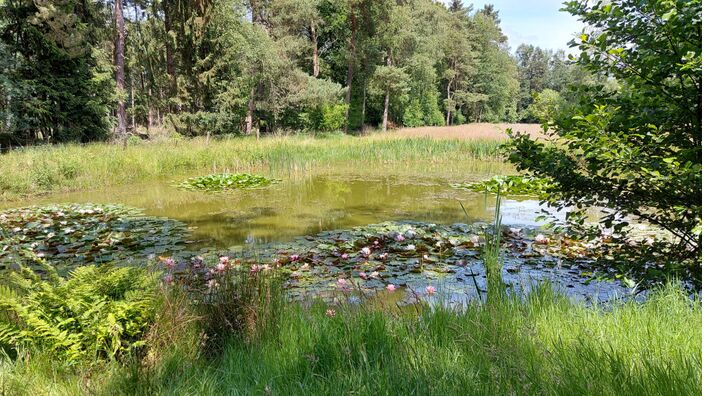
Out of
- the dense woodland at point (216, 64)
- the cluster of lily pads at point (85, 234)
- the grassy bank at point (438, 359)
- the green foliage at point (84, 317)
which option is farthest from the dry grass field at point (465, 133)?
the green foliage at point (84, 317)

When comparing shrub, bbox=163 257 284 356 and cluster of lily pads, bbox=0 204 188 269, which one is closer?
shrub, bbox=163 257 284 356

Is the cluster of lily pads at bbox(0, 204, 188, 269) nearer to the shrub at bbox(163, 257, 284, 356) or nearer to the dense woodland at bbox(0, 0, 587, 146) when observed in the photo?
the shrub at bbox(163, 257, 284, 356)

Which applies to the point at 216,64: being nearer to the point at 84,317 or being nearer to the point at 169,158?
the point at 169,158

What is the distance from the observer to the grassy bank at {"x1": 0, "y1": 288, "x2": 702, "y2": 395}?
1.45m

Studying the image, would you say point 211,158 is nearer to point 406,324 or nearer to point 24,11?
point 24,11

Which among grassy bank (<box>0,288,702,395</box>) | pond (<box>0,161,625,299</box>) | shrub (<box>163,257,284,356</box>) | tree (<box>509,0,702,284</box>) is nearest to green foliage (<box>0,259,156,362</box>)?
grassy bank (<box>0,288,702,395</box>)

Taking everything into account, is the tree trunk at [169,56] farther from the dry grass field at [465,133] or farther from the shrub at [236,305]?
the shrub at [236,305]

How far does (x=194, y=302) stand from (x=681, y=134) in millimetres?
3153

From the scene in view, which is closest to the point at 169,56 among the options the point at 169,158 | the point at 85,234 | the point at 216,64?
the point at 216,64

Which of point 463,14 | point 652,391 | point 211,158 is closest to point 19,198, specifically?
point 211,158

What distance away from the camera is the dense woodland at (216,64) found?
16.1 meters

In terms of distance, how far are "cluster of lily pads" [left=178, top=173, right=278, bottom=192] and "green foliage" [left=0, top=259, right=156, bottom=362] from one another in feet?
25.2

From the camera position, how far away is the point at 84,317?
6.43ft

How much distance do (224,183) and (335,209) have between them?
362 cm
